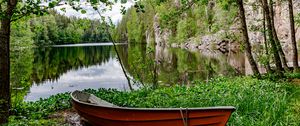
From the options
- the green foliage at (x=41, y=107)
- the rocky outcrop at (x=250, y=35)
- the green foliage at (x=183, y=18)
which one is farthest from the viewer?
the rocky outcrop at (x=250, y=35)

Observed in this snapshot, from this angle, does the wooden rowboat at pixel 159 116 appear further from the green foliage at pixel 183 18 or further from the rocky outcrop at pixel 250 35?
the rocky outcrop at pixel 250 35

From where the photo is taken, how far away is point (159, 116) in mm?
8344

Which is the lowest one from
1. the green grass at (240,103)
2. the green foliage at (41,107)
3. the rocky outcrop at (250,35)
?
the green foliage at (41,107)

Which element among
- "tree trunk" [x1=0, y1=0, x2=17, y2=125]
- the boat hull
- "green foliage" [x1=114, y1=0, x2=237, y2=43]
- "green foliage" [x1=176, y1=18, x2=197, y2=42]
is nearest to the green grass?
"tree trunk" [x1=0, y1=0, x2=17, y2=125]

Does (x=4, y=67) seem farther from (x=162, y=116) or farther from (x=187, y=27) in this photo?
(x=187, y=27)

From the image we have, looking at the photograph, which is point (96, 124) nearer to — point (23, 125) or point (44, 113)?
point (44, 113)

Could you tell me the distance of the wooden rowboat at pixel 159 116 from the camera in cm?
766

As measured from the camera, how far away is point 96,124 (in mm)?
11055

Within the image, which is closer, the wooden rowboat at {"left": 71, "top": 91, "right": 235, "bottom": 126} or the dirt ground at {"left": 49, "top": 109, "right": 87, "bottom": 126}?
the wooden rowboat at {"left": 71, "top": 91, "right": 235, "bottom": 126}

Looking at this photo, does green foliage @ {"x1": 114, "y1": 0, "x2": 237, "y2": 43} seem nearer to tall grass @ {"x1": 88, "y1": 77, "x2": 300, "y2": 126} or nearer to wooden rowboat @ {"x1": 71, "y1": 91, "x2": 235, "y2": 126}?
tall grass @ {"x1": 88, "y1": 77, "x2": 300, "y2": 126}

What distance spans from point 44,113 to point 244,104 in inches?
266

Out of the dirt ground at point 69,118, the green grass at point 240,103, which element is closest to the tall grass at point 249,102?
the green grass at point 240,103

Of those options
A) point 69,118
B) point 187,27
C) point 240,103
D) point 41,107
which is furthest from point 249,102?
point 187,27

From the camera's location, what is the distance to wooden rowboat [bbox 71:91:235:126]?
7.66m
